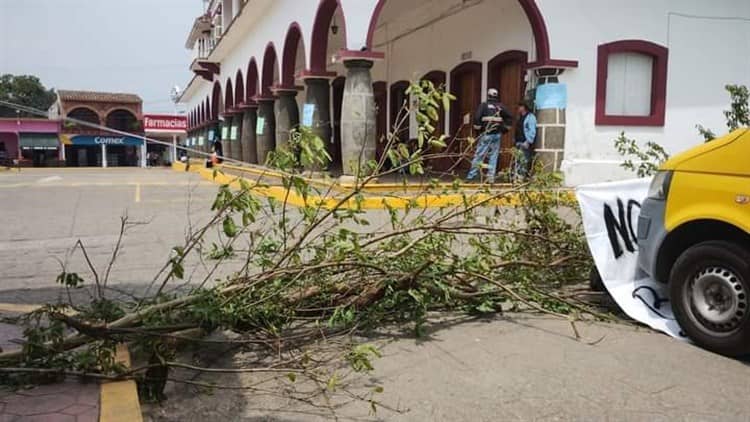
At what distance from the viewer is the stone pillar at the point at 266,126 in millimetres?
19562

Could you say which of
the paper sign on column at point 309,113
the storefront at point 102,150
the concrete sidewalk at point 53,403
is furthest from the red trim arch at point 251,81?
the storefront at point 102,150

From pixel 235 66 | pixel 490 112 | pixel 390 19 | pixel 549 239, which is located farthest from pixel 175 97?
pixel 549 239

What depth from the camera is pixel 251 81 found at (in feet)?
74.1

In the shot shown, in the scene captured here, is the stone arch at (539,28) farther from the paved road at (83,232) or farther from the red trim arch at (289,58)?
the paved road at (83,232)

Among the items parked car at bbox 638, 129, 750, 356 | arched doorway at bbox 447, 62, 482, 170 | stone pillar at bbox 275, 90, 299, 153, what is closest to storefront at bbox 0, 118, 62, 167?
stone pillar at bbox 275, 90, 299, 153

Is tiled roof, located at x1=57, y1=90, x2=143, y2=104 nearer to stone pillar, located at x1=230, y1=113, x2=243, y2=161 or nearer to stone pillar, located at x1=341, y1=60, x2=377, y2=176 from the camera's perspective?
stone pillar, located at x1=230, y1=113, x2=243, y2=161

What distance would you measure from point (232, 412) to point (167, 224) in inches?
267

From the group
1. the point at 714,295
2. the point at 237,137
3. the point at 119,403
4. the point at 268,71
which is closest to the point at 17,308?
the point at 119,403

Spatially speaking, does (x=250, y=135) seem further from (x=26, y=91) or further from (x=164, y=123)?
(x=26, y=91)

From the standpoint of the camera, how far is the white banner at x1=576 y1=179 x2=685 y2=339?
448 cm

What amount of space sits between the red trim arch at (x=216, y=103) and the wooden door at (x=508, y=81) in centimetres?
2101

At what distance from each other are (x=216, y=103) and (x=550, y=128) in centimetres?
2512

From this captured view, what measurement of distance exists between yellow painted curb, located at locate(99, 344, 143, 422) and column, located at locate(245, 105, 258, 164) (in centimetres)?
1941

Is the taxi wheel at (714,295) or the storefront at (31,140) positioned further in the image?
the storefront at (31,140)
